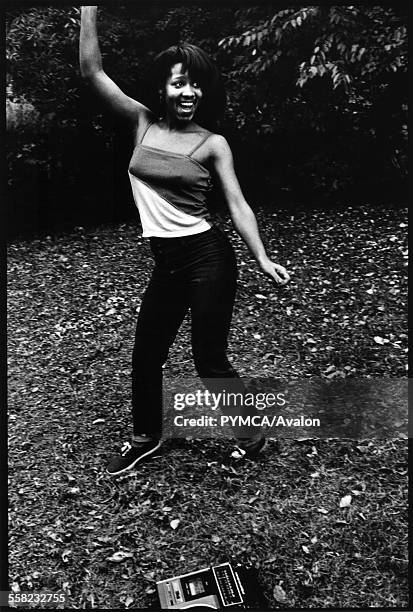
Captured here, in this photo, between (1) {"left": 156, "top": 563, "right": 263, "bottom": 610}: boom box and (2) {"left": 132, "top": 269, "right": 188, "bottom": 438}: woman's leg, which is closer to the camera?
(1) {"left": 156, "top": 563, "right": 263, "bottom": 610}: boom box

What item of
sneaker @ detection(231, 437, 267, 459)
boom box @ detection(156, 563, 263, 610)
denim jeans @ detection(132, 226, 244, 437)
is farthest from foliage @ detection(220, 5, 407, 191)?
boom box @ detection(156, 563, 263, 610)

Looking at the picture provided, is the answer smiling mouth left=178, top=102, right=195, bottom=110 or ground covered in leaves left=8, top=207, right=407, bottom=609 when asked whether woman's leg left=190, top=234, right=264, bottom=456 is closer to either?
ground covered in leaves left=8, top=207, right=407, bottom=609

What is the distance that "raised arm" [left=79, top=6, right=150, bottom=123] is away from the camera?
3.06 metres

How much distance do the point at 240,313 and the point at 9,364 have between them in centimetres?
118

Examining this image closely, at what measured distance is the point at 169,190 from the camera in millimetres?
3111

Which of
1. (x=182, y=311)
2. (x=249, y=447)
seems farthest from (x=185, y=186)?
(x=249, y=447)

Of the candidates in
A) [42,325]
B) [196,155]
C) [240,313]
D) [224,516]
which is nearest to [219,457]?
[224,516]

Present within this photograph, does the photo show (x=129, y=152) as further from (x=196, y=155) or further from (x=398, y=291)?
(x=398, y=291)

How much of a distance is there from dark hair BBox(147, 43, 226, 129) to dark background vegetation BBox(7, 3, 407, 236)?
6 centimetres

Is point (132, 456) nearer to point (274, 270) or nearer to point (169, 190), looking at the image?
point (274, 270)

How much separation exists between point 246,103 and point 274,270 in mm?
842

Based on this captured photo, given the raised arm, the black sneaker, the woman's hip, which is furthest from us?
the black sneaker

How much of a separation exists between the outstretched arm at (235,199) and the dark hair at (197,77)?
5.1 inches

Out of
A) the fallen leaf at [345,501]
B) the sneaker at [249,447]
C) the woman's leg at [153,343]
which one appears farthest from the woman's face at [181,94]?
the fallen leaf at [345,501]
